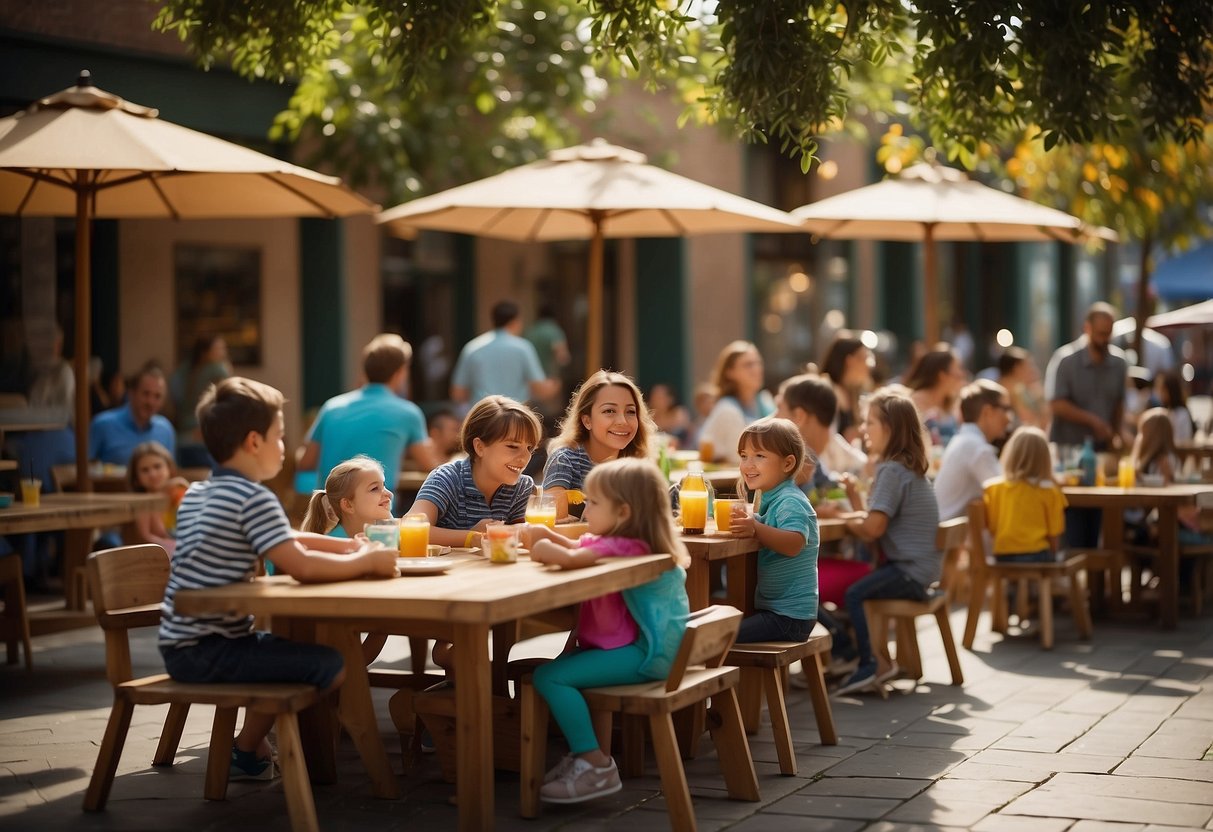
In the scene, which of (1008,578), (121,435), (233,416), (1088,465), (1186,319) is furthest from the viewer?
(1186,319)

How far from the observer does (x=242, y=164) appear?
7.93 meters

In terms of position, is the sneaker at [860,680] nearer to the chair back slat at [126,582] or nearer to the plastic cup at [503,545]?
the plastic cup at [503,545]

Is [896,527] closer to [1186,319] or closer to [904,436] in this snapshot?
[904,436]

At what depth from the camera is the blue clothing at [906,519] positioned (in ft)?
24.7

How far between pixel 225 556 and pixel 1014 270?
23296 millimetres

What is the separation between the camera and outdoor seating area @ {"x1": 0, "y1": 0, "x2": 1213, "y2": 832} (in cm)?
521

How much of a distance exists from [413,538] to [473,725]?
92 centimetres

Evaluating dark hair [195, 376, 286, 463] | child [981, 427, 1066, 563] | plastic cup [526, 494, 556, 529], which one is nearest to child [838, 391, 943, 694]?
child [981, 427, 1066, 563]

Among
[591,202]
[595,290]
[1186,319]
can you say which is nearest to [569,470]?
[591,202]

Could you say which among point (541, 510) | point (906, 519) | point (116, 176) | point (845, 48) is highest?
point (845, 48)

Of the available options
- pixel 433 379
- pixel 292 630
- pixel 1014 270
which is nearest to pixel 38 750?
pixel 292 630

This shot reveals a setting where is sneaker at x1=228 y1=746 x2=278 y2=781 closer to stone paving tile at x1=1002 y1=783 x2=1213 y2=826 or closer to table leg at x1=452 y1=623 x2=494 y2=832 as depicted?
table leg at x1=452 y1=623 x2=494 y2=832

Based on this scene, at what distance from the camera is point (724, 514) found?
628 centimetres

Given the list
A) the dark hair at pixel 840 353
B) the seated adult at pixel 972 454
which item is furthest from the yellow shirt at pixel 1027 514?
the dark hair at pixel 840 353
